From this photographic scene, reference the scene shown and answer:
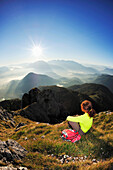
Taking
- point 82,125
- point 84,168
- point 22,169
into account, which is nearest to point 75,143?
point 82,125

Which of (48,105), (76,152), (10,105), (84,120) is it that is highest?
(84,120)

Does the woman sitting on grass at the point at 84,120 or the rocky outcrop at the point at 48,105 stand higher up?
the woman sitting on grass at the point at 84,120

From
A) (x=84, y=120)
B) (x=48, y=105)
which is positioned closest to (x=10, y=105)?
(x=48, y=105)

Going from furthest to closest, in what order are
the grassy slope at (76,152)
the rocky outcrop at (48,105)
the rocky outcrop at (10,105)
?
the rocky outcrop at (10,105), the rocky outcrop at (48,105), the grassy slope at (76,152)

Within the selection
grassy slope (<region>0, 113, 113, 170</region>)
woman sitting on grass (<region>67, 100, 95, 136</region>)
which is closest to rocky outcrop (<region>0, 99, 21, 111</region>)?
grassy slope (<region>0, 113, 113, 170</region>)

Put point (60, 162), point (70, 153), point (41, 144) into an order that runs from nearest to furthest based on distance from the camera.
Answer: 1. point (60, 162)
2. point (70, 153)
3. point (41, 144)

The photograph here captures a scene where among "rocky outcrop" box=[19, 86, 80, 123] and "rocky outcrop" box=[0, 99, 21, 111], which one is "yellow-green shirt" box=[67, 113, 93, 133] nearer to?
"rocky outcrop" box=[19, 86, 80, 123]

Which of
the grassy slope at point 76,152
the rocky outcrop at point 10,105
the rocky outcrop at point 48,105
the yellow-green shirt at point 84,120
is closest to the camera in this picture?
the grassy slope at point 76,152

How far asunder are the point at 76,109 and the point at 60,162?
9287 centimetres

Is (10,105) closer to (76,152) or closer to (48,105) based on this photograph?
(48,105)

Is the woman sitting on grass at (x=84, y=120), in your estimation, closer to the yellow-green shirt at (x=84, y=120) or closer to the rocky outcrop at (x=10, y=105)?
the yellow-green shirt at (x=84, y=120)

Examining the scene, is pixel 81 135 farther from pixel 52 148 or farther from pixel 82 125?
pixel 52 148

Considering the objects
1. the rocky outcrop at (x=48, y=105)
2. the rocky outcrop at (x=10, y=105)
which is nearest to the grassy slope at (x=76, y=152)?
the rocky outcrop at (x=48, y=105)

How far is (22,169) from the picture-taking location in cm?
461
